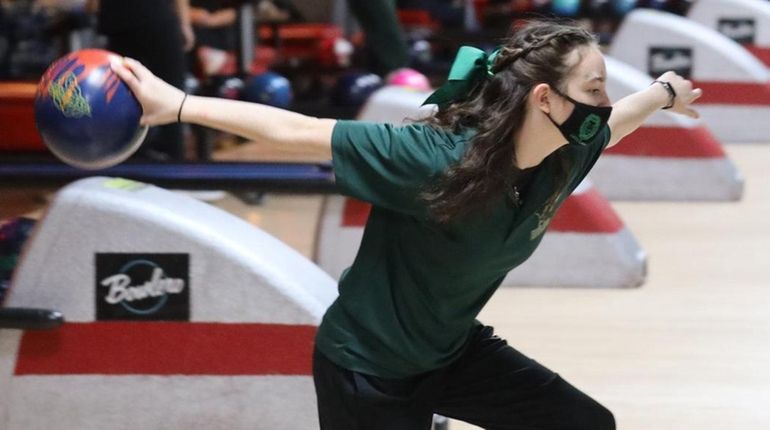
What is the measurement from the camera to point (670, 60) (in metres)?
7.23

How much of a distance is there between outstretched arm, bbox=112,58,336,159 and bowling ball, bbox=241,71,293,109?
4503 millimetres

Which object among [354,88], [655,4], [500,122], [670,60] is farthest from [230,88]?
[500,122]

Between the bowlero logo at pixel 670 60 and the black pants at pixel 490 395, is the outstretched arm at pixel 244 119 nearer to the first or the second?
the black pants at pixel 490 395

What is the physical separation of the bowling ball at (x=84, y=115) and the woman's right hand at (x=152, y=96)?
18cm

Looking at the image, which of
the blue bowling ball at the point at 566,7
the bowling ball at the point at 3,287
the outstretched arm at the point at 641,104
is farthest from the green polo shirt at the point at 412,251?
the blue bowling ball at the point at 566,7

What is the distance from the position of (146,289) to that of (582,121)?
1.29m

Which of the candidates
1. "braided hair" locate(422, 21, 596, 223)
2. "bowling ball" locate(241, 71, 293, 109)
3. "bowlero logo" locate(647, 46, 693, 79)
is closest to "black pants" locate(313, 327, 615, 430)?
"braided hair" locate(422, 21, 596, 223)

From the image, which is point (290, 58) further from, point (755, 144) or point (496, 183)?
point (496, 183)

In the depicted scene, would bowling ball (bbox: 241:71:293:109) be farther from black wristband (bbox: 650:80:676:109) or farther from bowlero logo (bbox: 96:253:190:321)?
black wristband (bbox: 650:80:676:109)

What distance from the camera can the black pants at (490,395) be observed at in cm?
223

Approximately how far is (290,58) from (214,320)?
5.97m

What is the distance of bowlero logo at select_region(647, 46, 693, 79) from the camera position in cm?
717

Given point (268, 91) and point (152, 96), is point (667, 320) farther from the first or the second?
point (268, 91)

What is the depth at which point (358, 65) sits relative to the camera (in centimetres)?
855
